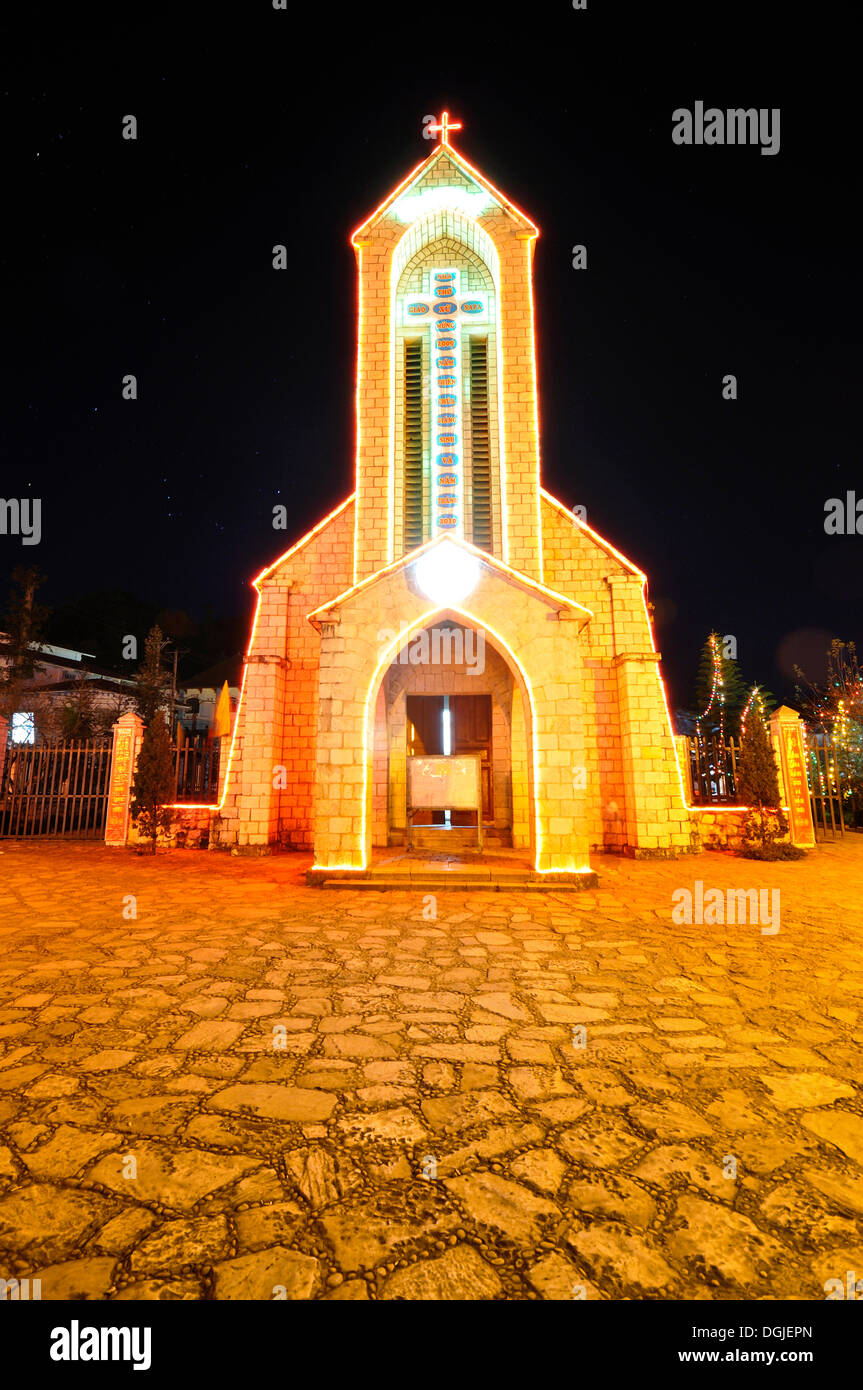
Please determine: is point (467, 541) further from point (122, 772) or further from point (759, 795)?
point (122, 772)

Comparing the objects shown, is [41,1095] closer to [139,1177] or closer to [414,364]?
[139,1177]

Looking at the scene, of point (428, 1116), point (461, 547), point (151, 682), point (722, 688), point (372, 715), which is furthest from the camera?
point (722, 688)

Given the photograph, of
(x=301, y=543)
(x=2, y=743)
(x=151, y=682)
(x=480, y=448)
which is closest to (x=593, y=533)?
(x=480, y=448)

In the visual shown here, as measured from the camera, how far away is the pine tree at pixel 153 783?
1108 cm

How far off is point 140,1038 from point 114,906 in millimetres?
3953

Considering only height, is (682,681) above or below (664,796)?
above

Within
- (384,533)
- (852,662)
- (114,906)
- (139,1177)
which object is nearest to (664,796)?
(384,533)

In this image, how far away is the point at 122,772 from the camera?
41.3 feet

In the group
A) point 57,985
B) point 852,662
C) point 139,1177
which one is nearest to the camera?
point 139,1177

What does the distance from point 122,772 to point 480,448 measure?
10.7 metres

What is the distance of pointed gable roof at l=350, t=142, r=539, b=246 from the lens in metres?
12.1

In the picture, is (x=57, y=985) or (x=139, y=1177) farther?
(x=57, y=985)

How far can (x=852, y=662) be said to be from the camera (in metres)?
21.0

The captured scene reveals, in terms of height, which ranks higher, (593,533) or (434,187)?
(434,187)
